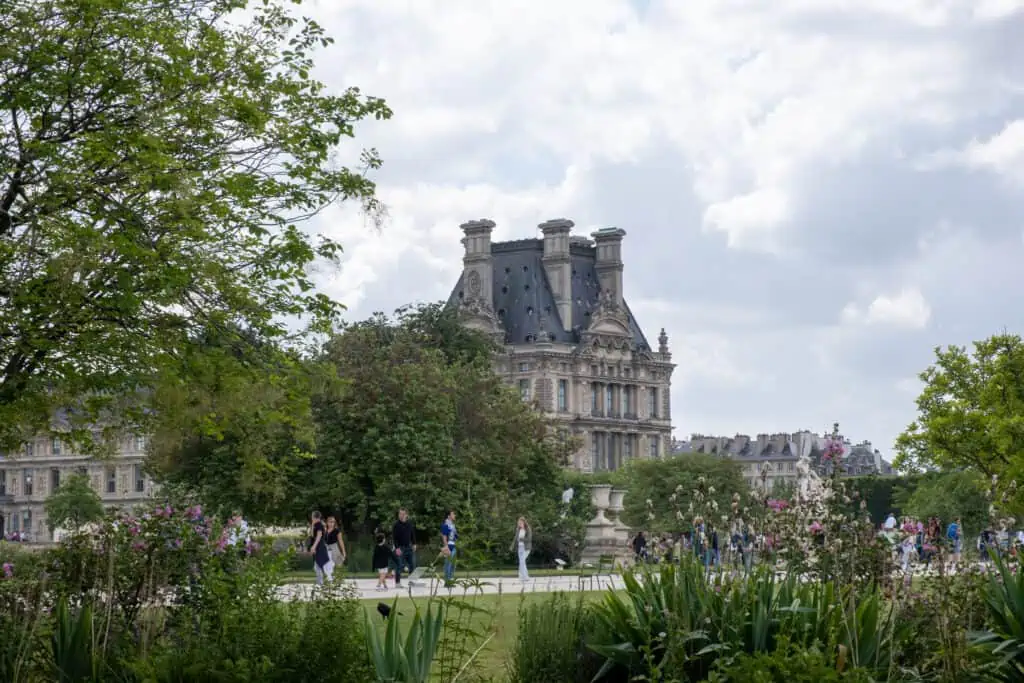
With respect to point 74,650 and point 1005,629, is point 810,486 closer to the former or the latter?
point 1005,629

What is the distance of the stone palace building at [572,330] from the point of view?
13612 cm

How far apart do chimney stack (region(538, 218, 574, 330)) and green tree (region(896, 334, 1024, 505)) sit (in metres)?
87.2

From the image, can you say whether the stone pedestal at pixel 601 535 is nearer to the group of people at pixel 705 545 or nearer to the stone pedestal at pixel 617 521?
the stone pedestal at pixel 617 521

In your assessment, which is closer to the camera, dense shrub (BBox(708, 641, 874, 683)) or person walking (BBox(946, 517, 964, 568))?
dense shrub (BBox(708, 641, 874, 683))

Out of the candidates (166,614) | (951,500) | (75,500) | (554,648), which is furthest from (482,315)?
(554,648)

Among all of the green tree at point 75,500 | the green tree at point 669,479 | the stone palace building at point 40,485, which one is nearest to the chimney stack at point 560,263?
the stone palace building at point 40,485

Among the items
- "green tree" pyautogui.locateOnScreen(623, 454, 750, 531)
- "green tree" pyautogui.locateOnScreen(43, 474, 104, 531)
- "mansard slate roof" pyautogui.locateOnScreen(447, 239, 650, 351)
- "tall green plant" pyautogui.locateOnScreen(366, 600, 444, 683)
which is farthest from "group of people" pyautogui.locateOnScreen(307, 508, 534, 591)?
"mansard slate roof" pyautogui.locateOnScreen(447, 239, 650, 351)

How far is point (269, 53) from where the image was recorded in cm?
1761

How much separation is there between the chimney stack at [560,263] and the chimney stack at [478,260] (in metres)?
5.31

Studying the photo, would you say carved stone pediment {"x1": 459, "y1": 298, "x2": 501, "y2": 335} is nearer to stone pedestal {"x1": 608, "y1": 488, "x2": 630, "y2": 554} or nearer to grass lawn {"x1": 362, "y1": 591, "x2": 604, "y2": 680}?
stone pedestal {"x1": 608, "y1": 488, "x2": 630, "y2": 554}

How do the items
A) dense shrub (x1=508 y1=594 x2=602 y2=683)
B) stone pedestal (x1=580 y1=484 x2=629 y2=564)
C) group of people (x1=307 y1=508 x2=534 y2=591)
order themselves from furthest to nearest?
stone pedestal (x1=580 y1=484 x2=629 y2=564), group of people (x1=307 y1=508 x2=534 y2=591), dense shrub (x1=508 y1=594 x2=602 y2=683)

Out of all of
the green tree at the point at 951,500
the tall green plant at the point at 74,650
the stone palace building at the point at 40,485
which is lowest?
the tall green plant at the point at 74,650

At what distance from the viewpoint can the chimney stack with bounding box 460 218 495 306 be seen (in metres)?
135

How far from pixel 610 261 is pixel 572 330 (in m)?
7.43
